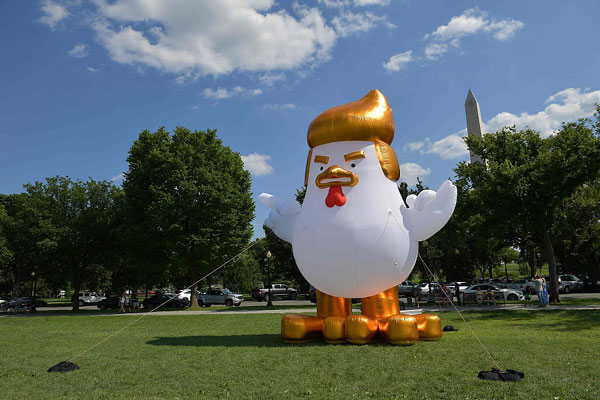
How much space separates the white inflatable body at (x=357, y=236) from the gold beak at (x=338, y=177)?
13 cm

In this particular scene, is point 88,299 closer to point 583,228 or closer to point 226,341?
point 226,341

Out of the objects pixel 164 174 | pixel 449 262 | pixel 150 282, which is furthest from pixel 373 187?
pixel 449 262

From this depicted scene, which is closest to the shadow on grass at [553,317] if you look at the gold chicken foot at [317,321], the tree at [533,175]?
the tree at [533,175]

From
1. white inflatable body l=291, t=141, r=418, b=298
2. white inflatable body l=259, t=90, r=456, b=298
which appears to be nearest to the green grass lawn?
white inflatable body l=291, t=141, r=418, b=298

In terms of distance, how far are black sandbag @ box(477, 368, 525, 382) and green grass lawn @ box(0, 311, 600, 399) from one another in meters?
0.15

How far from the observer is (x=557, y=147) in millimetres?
20547

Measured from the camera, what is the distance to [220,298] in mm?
31969

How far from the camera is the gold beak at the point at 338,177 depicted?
9000 mm

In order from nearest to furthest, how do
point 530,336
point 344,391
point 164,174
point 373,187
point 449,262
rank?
point 344,391 < point 373,187 < point 530,336 < point 164,174 < point 449,262

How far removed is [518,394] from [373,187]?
4.81m

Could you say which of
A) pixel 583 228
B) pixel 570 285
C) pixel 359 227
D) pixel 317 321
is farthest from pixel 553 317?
pixel 570 285

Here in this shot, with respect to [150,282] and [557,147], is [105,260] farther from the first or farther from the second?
[557,147]

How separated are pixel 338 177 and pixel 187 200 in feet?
58.3

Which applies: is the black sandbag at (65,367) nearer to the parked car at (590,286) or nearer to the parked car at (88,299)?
the parked car at (590,286)
